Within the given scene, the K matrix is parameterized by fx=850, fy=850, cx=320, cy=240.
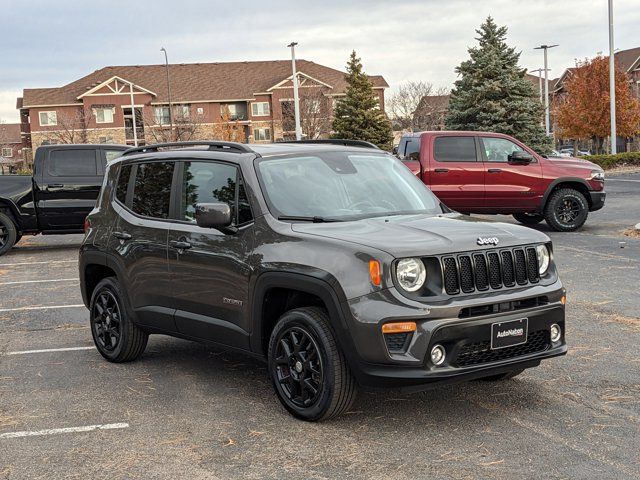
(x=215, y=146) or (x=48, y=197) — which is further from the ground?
(x=215, y=146)

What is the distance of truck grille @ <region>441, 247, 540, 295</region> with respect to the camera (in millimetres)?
5043

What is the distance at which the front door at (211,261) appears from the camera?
5.86 metres

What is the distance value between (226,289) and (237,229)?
1.41 ft

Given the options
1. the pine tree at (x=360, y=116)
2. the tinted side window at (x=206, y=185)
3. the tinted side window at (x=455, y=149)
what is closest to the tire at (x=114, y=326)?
the tinted side window at (x=206, y=185)

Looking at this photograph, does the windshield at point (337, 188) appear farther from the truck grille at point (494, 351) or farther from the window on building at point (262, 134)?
the window on building at point (262, 134)

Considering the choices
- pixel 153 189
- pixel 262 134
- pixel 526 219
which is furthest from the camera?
pixel 262 134

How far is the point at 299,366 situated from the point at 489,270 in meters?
1.32

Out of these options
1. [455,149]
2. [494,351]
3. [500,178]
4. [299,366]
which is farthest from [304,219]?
[500,178]

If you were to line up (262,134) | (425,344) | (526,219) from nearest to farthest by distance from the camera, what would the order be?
(425,344) < (526,219) < (262,134)

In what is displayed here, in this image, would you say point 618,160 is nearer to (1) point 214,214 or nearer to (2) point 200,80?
(1) point 214,214

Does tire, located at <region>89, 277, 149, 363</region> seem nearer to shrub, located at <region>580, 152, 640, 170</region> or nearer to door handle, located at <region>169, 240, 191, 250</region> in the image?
door handle, located at <region>169, 240, 191, 250</region>

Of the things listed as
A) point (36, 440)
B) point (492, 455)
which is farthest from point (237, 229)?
point (492, 455)

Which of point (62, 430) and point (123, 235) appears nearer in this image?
point (62, 430)

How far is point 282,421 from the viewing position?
5.45m
